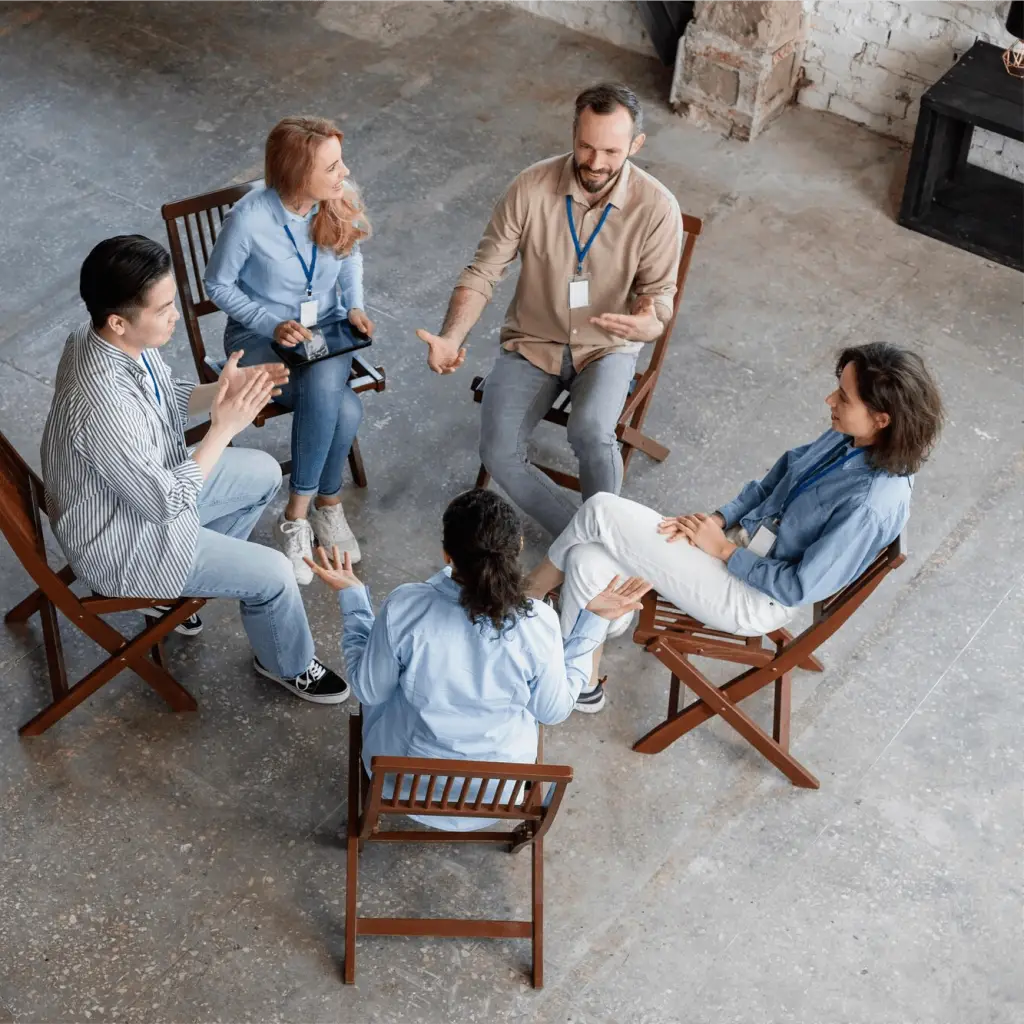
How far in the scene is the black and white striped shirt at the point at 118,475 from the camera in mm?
3248

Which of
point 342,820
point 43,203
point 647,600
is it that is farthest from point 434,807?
point 43,203

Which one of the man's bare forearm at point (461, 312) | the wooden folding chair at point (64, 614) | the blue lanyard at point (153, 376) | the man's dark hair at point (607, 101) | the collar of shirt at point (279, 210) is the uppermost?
the man's dark hair at point (607, 101)

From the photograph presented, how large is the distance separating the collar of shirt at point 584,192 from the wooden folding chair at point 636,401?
29 cm

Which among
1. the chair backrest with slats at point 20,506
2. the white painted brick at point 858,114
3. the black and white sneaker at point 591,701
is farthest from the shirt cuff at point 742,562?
the white painted brick at point 858,114

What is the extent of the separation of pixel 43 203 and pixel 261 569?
2.90 meters

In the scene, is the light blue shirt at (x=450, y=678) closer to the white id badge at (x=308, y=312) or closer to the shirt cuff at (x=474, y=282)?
the white id badge at (x=308, y=312)

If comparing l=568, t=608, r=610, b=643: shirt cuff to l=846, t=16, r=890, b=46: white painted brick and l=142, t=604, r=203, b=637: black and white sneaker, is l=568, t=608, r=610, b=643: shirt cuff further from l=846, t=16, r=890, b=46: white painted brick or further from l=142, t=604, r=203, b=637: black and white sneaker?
l=846, t=16, r=890, b=46: white painted brick

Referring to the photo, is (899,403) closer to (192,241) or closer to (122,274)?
(122,274)

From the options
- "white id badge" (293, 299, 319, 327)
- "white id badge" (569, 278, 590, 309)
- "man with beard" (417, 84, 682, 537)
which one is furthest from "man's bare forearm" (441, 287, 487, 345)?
"white id badge" (293, 299, 319, 327)

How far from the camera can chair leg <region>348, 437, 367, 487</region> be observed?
14.9 feet

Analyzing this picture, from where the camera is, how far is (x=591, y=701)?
3.94 m

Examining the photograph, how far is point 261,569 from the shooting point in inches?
141

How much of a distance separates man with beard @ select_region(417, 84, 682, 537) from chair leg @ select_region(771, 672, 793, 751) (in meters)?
0.76

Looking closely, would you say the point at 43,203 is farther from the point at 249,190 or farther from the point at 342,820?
the point at 342,820
